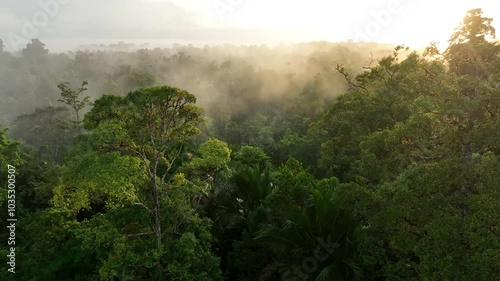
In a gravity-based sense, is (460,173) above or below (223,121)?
above

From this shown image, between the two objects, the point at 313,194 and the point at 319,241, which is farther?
the point at 319,241

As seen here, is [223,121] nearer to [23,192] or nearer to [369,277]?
[23,192]

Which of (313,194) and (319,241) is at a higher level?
(313,194)

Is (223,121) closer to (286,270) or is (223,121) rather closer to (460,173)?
(286,270)

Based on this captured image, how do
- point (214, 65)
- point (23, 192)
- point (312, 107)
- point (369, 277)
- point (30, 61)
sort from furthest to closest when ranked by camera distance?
1. point (30, 61)
2. point (214, 65)
3. point (312, 107)
4. point (23, 192)
5. point (369, 277)

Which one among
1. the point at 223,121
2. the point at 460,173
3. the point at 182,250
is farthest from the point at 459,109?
the point at 223,121

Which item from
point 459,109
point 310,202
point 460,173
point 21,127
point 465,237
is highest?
point 459,109

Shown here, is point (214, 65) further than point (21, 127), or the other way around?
point (214, 65)

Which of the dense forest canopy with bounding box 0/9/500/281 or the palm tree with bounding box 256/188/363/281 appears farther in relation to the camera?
the palm tree with bounding box 256/188/363/281

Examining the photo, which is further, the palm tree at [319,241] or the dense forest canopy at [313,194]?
the palm tree at [319,241]

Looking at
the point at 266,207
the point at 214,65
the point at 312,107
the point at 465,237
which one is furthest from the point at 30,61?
the point at 465,237

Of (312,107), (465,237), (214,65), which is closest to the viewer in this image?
(465,237)
